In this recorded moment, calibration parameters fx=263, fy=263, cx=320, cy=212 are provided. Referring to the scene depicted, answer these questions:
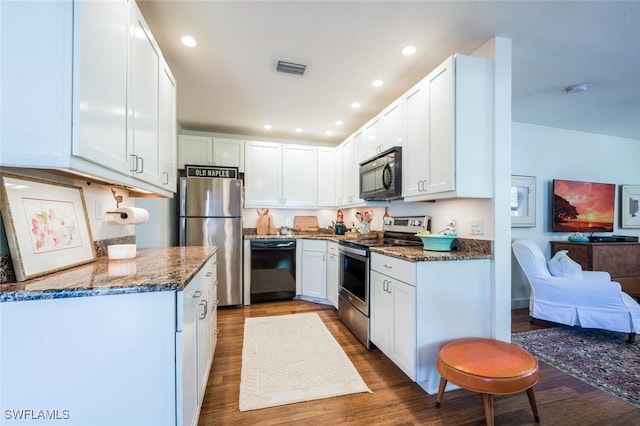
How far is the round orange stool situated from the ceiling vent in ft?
8.39

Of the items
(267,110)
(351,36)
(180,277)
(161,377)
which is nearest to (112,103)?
(180,277)

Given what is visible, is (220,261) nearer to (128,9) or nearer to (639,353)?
(128,9)

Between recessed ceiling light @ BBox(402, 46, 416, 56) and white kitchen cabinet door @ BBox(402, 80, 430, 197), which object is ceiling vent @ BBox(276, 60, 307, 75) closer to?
recessed ceiling light @ BBox(402, 46, 416, 56)

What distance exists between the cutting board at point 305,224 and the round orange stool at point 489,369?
10.1 ft


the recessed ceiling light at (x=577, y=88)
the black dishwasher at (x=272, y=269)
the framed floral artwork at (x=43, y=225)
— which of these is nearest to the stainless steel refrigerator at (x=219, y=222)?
the black dishwasher at (x=272, y=269)

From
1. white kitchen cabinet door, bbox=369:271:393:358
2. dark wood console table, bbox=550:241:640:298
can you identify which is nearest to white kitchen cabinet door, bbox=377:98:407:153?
white kitchen cabinet door, bbox=369:271:393:358

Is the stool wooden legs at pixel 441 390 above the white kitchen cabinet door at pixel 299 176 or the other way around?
the other way around

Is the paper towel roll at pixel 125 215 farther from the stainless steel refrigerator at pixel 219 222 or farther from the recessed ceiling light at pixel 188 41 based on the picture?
the stainless steel refrigerator at pixel 219 222

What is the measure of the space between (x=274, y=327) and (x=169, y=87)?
99.1 inches

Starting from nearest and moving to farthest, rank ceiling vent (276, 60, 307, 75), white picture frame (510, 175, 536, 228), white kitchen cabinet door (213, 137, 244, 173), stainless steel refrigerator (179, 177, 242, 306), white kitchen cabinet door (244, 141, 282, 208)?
ceiling vent (276, 60, 307, 75) < stainless steel refrigerator (179, 177, 242, 306) < white picture frame (510, 175, 536, 228) < white kitchen cabinet door (213, 137, 244, 173) < white kitchen cabinet door (244, 141, 282, 208)

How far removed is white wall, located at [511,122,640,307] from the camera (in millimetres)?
3762

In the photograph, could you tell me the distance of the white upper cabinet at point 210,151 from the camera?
3.92 meters

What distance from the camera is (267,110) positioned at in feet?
11.2

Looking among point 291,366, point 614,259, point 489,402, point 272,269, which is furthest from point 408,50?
point 614,259
